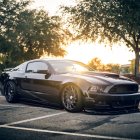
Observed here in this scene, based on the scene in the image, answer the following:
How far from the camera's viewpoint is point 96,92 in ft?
27.1

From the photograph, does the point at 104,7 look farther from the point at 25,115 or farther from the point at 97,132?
the point at 97,132

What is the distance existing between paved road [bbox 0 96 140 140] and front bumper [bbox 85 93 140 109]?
0.18 metres

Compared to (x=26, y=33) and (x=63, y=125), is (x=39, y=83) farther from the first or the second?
(x=26, y=33)

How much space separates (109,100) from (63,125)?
4.28 ft

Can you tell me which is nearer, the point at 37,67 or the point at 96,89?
the point at 96,89

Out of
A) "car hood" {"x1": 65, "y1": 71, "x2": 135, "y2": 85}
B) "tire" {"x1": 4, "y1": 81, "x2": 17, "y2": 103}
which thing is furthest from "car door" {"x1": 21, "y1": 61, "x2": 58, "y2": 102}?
"car hood" {"x1": 65, "y1": 71, "x2": 135, "y2": 85}

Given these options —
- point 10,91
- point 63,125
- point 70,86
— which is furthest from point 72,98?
point 10,91

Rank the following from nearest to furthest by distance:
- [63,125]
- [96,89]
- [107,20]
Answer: [63,125] → [96,89] → [107,20]

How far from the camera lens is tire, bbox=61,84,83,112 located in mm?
8578

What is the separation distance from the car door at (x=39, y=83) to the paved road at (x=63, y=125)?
1.35 ft

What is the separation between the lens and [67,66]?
1001 centimetres

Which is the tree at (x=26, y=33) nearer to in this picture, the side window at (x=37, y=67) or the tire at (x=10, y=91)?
the tire at (x=10, y=91)

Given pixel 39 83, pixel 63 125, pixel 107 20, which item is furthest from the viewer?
pixel 107 20

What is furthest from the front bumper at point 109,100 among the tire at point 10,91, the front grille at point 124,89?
the tire at point 10,91
